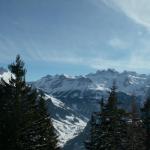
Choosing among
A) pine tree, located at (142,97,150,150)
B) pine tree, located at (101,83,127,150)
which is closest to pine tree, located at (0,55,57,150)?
→ pine tree, located at (101,83,127,150)

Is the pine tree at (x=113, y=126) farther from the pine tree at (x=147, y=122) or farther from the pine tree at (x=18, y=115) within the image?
the pine tree at (x=18, y=115)

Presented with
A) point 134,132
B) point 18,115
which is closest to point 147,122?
point 134,132

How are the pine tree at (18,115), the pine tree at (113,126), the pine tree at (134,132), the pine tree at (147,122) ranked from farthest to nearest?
1. the pine tree at (147,122)
2. the pine tree at (113,126)
3. the pine tree at (134,132)
4. the pine tree at (18,115)

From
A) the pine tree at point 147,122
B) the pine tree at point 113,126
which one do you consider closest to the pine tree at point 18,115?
the pine tree at point 113,126

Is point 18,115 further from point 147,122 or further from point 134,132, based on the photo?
point 147,122

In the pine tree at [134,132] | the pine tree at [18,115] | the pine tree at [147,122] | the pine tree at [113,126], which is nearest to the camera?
the pine tree at [18,115]

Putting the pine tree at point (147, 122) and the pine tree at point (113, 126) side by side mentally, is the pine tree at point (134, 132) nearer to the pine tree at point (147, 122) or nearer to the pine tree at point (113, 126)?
the pine tree at point (147, 122)

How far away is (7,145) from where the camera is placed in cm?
2606

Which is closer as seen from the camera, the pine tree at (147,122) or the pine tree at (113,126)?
the pine tree at (113,126)

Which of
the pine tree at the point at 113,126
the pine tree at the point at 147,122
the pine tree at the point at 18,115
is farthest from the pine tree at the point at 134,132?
the pine tree at the point at 18,115

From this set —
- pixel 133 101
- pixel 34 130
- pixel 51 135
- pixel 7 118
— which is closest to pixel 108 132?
pixel 133 101

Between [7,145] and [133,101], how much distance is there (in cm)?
1627

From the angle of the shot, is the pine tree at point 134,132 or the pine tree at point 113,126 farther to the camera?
the pine tree at point 113,126

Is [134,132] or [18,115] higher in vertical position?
[18,115]
